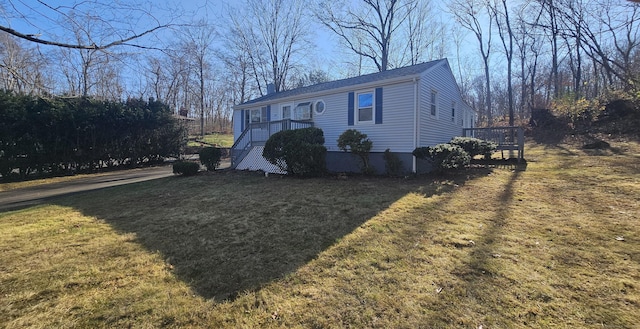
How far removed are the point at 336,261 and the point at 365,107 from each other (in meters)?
8.26

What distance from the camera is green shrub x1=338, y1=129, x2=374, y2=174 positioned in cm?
980

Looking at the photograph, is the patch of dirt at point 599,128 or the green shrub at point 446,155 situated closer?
the green shrub at point 446,155

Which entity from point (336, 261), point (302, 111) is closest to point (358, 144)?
point (302, 111)

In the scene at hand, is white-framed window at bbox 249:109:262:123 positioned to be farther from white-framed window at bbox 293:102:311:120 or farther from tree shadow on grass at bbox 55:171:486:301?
tree shadow on grass at bbox 55:171:486:301

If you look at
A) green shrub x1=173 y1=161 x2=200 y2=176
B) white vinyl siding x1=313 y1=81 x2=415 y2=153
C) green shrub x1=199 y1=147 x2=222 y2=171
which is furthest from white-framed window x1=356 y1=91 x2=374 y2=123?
green shrub x1=173 y1=161 x2=200 y2=176

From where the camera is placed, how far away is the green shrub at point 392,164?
9.73m

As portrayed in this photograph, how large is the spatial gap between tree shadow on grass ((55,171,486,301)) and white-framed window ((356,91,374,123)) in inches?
104

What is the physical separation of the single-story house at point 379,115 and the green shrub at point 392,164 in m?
0.17

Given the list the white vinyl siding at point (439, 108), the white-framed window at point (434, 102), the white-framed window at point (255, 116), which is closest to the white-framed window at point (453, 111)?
the white vinyl siding at point (439, 108)

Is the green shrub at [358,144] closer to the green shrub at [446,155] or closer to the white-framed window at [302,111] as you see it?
the green shrub at [446,155]

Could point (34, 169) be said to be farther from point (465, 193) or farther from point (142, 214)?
point (465, 193)

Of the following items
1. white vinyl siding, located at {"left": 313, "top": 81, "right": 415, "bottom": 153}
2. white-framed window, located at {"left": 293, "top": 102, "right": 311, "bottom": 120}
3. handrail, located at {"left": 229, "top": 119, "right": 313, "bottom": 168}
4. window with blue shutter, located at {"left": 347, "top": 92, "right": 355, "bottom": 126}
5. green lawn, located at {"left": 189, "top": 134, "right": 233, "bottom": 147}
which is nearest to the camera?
white vinyl siding, located at {"left": 313, "top": 81, "right": 415, "bottom": 153}

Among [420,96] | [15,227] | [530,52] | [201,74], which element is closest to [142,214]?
[15,227]

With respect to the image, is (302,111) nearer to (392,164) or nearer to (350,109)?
(350,109)
